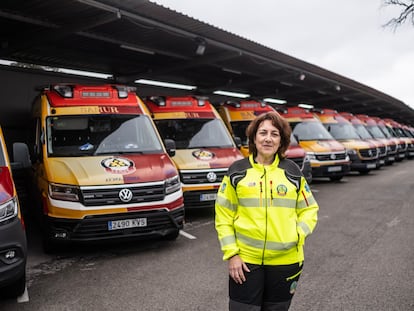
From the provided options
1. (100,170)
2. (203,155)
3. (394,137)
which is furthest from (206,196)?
(394,137)

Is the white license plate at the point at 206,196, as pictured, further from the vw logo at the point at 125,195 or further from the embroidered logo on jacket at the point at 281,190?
the embroidered logo on jacket at the point at 281,190

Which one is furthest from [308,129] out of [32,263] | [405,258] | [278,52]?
[32,263]

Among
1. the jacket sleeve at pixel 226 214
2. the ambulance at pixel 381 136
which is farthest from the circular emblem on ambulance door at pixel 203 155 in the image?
the ambulance at pixel 381 136

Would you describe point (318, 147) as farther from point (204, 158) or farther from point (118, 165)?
point (118, 165)

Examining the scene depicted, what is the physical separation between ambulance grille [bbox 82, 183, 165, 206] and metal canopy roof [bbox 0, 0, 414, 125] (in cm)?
389

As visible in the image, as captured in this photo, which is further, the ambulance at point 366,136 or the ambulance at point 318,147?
the ambulance at point 366,136

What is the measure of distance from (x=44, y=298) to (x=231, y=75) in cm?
1341

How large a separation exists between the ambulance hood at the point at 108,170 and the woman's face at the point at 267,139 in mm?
3418

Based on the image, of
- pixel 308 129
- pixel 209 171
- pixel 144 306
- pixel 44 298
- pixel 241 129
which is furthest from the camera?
pixel 308 129

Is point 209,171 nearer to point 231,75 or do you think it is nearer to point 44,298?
point 44,298

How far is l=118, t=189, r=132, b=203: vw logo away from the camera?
578 cm

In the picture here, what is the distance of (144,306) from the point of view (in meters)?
4.21

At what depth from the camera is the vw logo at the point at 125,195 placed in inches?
227

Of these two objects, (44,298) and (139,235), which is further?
(139,235)
